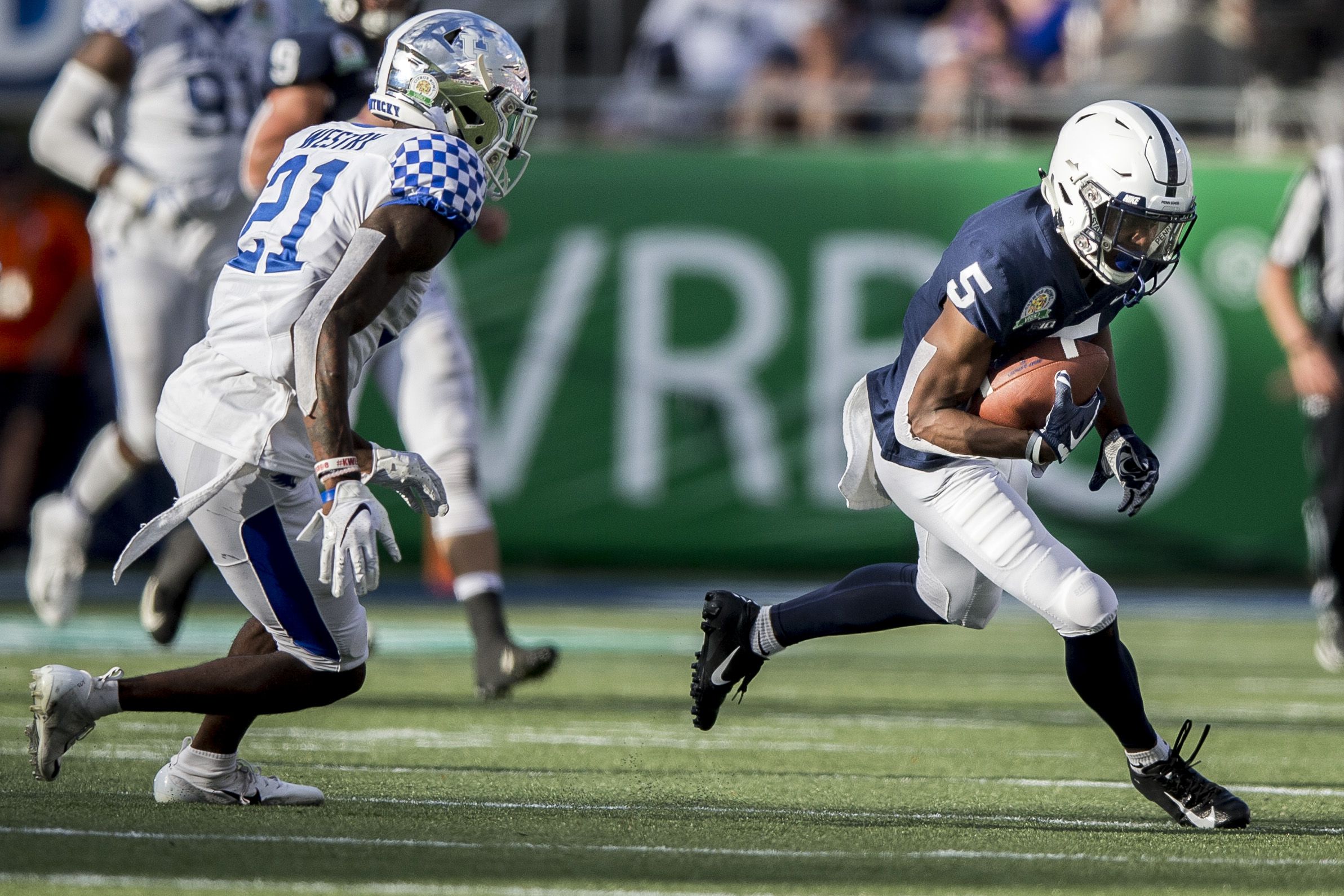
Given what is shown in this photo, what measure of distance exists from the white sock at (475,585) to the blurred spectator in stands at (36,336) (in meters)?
5.62

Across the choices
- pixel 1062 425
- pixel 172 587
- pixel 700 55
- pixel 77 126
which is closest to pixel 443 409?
pixel 172 587

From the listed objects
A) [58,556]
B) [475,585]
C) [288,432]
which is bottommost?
[58,556]

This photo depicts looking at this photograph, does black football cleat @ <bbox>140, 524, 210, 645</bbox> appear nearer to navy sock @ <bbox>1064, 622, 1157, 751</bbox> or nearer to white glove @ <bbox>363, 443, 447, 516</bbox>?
white glove @ <bbox>363, 443, 447, 516</bbox>

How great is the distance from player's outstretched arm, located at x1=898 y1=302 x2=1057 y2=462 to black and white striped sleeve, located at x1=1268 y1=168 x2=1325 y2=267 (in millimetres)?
3728

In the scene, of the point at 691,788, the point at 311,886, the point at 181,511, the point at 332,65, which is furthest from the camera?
the point at 332,65

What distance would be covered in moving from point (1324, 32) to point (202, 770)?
10041mm

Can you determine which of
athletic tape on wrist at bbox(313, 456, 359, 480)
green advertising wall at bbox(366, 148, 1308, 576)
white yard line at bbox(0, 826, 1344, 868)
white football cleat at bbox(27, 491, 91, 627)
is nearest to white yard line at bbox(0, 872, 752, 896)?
white yard line at bbox(0, 826, 1344, 868)

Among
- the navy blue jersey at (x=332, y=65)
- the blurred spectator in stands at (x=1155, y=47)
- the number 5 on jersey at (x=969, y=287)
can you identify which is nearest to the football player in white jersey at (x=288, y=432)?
the number 5 on jersey at (x=969, y=287)

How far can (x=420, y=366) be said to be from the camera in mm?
5719

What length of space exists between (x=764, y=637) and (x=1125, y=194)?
136 centimetres

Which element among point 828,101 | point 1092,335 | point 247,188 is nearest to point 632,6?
point 828,101

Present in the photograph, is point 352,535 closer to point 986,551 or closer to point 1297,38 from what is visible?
point 986,551

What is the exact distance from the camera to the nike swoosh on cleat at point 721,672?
4691 millimetres

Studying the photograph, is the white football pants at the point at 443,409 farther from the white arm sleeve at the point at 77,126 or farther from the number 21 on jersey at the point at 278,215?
the number 21 on jersey at the point at 278,215
